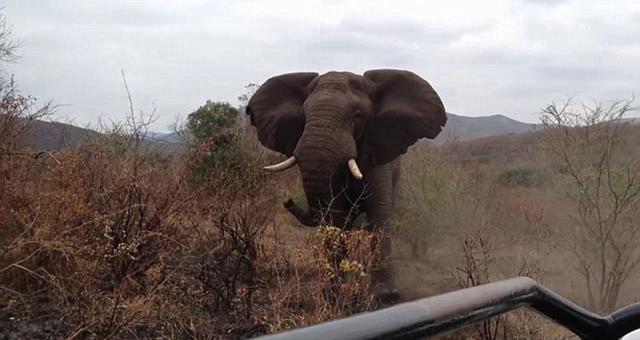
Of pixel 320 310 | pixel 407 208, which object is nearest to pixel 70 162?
pixel 320 310

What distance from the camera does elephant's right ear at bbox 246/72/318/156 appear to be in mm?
10336

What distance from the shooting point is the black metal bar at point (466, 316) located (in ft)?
3.50

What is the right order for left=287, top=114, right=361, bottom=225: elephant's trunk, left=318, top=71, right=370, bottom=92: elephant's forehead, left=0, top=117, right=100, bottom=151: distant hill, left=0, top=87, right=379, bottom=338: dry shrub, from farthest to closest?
left=0, top=117, right=100, bottom=151: distant hill
left=318, top=71, right=370, bottom=92: elephant's forehead
left=287, top=114, right=361, bottom=225: elephant's trunk
left=0, top=87, right=379, bottom=338: dry shrub

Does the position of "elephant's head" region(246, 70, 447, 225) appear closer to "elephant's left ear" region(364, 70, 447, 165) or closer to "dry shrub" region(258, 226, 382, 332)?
"elephant's left ear" region(364, 70, 447, 165)

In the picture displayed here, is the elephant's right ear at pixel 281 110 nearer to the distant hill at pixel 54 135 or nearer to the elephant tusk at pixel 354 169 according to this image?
the elephant tusk at pixel 354 169

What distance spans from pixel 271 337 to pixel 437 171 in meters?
12.4

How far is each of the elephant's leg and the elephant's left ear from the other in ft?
0.73

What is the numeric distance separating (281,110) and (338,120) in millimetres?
1584

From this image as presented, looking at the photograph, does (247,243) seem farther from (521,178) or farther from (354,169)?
(521,178)

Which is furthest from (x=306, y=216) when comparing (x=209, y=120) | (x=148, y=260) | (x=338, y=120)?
(x=209, y=120)

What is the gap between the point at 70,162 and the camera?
8695mm

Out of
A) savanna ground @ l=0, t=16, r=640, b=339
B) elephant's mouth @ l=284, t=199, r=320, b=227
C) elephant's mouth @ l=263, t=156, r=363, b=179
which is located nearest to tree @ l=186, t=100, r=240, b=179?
savanna ground @ l=0, t=16, r=640, b=339

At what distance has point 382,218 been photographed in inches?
378

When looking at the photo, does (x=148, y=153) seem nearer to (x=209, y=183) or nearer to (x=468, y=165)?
(x=209, y=183)
